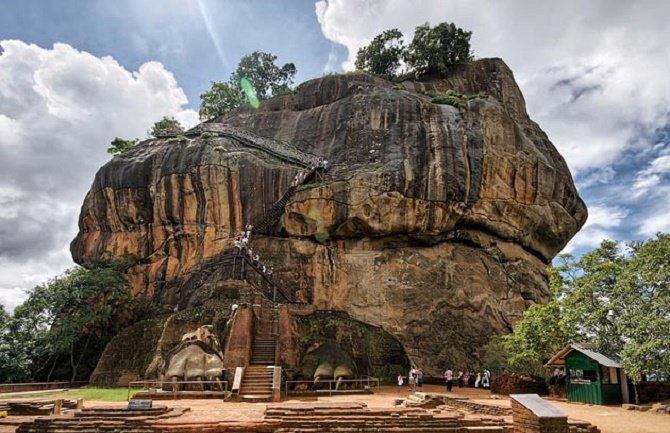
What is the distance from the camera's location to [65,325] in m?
24.5

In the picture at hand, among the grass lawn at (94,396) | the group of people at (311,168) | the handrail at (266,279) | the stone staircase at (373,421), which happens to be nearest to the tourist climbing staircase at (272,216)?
the group of people at (311,168)

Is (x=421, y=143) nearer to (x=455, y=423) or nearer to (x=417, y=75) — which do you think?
(x=417, y=75)

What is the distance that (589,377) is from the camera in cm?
1534

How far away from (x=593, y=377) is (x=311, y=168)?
19.7 metres

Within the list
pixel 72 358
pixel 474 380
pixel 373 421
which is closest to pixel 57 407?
pixel 373 421

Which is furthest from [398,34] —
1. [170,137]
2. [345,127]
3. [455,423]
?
[455,423]

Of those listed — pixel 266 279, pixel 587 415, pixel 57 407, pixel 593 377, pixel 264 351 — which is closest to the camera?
pixel 57 407

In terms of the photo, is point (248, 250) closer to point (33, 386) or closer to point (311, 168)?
point (311, 168)

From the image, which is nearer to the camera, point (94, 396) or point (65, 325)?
point (94, 396)

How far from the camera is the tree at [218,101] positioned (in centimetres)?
4491

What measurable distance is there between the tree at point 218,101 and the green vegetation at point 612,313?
33.7 meters

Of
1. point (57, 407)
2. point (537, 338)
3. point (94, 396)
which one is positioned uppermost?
point (537, 338)

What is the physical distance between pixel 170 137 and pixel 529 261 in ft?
86.2

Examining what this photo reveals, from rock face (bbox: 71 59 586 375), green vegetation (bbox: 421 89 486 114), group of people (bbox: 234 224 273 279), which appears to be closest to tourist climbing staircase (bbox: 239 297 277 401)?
group of people (bbox: 234 224 273 279)
